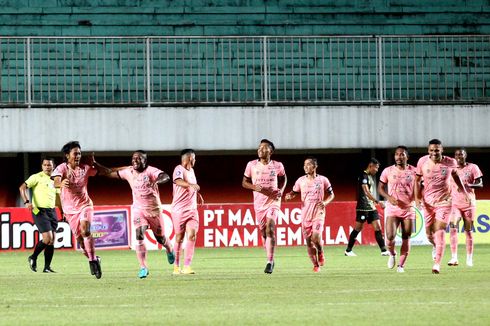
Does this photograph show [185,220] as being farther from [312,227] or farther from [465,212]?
[465,212]

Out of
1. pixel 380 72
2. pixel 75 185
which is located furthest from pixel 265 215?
pixel 380 72

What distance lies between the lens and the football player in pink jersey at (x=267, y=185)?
768 inches

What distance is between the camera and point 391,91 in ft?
104

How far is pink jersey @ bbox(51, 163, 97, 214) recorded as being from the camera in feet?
58.8

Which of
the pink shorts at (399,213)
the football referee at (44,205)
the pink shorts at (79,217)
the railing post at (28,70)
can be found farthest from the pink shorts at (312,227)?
the railing post at (28,70)

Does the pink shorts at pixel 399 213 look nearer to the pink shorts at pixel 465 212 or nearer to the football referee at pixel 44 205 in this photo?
the pink shorts at pixel 465 212

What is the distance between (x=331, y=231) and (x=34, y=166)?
6.94 metres

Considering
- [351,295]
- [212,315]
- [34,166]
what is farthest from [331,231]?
[212,315]

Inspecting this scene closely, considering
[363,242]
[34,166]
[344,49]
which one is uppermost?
[344,49]

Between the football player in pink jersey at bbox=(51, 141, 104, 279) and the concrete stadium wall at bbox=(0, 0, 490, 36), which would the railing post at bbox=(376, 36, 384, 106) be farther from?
the football player in pink jersey at bbox=(51, 141, 104, 279)

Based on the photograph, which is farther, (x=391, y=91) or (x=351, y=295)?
(x=391, y=91)

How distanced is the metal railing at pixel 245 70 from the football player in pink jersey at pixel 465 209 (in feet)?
26.3

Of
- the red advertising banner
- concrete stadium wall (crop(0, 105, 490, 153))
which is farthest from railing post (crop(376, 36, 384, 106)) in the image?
the red advertising banner

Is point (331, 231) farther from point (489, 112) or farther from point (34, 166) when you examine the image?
point (34, 166)
